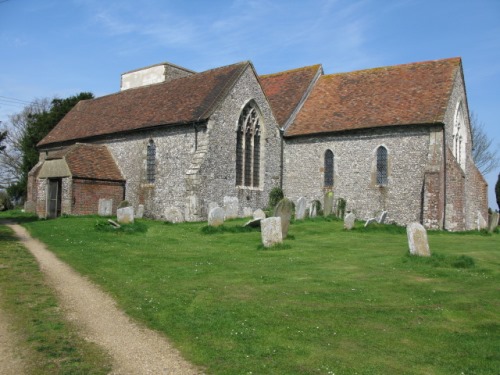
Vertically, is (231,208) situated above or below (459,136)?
below

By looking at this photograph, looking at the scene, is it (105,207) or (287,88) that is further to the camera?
(287,88)

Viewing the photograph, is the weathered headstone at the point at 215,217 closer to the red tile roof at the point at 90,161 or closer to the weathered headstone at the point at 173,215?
the weathered headstone at the point at 173,215

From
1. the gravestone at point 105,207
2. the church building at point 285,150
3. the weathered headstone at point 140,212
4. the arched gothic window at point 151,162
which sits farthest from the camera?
the arched gothic window at point 151,162

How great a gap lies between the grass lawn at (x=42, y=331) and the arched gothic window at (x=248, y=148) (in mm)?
15459

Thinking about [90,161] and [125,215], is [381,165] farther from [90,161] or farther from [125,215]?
[90,161]

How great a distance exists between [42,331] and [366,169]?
2068 cm

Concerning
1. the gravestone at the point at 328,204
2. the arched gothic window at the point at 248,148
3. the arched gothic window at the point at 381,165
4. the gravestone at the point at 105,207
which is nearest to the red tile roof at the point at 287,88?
the arched gothic window at the point at 248,148

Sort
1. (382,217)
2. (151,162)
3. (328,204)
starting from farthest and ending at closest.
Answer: (151,162) → (328,204) → (382,217)

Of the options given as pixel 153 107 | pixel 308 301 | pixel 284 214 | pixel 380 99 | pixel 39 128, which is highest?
pixel 39 128

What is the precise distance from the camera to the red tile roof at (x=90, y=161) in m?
25.4

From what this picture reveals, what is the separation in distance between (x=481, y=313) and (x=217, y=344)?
4.43 m

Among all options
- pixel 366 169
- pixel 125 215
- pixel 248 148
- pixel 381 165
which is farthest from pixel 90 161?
pixel 381 165

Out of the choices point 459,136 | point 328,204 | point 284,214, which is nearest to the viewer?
point 284,214

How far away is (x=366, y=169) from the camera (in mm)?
25219
